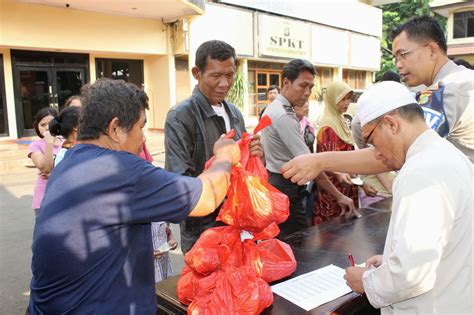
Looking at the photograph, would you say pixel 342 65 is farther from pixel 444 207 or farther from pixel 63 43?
pixel 444 207

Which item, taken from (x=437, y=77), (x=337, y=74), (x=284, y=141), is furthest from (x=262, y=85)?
(x=437, y=77)

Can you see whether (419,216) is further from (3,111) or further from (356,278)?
(3,111)

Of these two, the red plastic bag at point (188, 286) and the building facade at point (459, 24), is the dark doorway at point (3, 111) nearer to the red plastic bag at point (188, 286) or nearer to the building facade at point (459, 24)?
the red plastic bag at point (188, 286)

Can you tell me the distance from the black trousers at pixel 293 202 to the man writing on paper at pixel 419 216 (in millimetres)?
1727

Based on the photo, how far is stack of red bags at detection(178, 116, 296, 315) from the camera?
1.41 metres

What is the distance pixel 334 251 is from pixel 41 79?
1165 centimetres

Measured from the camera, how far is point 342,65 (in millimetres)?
20156

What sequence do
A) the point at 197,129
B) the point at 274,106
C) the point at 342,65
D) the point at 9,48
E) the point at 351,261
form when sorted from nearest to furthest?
the point at 351,261, the point at 197,129, the point at 274,106, the point at 9,48, the point at 342,65

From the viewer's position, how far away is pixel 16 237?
454 cm

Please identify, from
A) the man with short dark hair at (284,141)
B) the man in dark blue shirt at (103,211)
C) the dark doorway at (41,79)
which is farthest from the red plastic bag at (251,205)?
the dark doorway at (41,79)

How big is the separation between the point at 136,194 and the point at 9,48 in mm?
11416

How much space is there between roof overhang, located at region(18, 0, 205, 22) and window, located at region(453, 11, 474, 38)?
18.5m

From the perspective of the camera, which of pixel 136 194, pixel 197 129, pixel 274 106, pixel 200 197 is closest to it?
pixel 136 194

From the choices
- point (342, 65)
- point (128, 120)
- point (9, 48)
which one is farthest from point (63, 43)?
point (342, 65)
